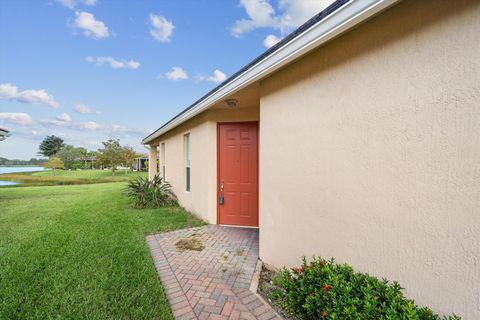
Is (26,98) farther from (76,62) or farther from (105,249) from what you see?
(105,249)

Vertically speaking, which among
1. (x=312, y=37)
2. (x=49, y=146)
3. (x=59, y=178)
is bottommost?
(x=59, y=178)

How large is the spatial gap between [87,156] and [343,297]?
188 ft

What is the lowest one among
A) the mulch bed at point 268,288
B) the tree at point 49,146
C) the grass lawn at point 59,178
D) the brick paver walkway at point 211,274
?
the mulch bed at point 268,288

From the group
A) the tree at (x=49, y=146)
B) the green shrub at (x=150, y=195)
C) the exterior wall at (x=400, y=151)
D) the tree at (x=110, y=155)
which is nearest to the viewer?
the exterior wall at (x=400, y=151)

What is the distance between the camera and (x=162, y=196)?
8258 mm

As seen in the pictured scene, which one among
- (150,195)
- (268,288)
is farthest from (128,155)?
(268,288)

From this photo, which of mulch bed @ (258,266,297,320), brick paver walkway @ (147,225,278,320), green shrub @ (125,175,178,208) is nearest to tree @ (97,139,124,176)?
green shrub @ (125,175,178,208)

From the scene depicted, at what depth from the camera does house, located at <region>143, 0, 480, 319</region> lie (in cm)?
143

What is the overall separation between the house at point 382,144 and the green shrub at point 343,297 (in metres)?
0.15

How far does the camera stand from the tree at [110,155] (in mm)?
30500

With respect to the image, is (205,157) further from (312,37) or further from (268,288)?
(312,37)

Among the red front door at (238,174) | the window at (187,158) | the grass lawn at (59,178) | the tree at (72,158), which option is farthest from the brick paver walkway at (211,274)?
the tree at (72,158)

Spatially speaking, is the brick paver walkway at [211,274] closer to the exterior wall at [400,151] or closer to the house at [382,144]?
the house at [382,144]

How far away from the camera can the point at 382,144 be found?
6.15ft
